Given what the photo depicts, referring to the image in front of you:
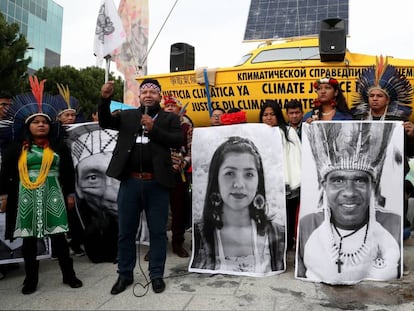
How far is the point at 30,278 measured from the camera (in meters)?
3.50

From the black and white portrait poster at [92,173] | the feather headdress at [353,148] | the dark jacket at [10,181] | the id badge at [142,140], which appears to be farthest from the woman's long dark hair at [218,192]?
the dark jacket at [10,181]

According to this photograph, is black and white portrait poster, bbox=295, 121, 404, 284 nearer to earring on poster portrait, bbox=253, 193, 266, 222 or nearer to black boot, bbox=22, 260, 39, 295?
earring on poster portrait, bbox=253, 193, 266, 222

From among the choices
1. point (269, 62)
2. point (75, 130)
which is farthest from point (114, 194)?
point (269, 62)

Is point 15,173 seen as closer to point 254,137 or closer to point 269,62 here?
point 254,137

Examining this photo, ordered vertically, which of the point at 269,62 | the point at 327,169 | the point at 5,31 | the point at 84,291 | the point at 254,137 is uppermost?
the point at 5,31

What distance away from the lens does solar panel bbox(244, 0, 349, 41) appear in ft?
30.0

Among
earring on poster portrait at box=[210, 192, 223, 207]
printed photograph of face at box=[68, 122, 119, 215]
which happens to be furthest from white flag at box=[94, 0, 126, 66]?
earring on poster portrait at box=[210, 192, 223, 207]

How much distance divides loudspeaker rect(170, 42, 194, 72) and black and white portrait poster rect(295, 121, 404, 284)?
4.38 meters

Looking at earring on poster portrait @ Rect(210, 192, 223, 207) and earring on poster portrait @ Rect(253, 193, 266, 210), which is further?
earring on poster portrait @ Rect(210, 192, 223, 207)

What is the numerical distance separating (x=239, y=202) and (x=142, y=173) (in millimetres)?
991

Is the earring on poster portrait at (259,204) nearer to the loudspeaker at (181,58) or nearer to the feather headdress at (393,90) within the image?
the feather headdress at (393,90)

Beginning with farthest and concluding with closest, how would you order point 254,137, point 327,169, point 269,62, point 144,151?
point 269,62 < point 254,137 < point 327,169 < point 144,151

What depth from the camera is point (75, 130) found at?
4695 millimetres

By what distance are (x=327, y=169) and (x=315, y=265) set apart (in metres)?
0.82
